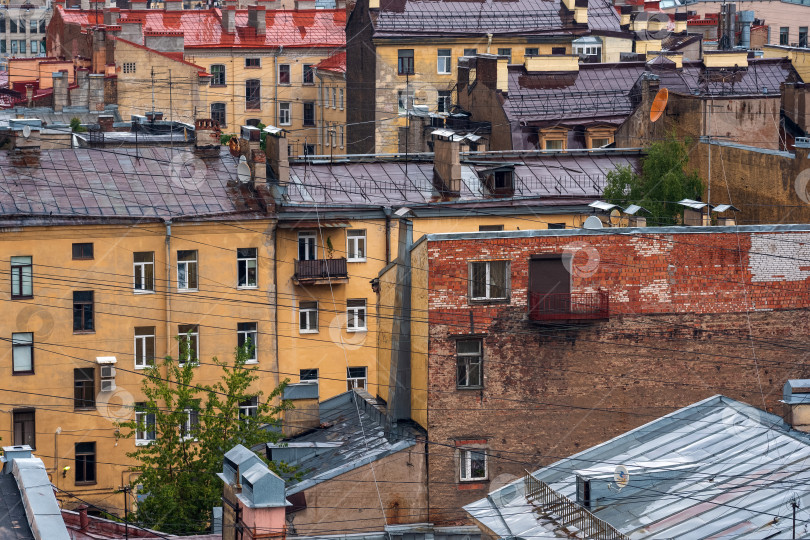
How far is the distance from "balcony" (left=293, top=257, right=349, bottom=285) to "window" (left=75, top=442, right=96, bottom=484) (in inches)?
293

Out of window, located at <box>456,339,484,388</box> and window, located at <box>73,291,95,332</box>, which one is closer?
window, located at <box>456,339,484,388</box>

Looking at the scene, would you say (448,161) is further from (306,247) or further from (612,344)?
(612,344)

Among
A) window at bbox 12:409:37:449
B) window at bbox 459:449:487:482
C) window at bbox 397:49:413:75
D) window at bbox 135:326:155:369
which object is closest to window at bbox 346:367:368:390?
window at bbox 135:326:155:369

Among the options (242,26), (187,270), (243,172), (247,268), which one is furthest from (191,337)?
A: (242,26)

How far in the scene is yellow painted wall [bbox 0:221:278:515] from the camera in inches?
1686

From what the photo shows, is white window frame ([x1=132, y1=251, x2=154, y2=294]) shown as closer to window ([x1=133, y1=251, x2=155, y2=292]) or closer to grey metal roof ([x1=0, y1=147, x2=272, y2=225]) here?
window ([x1=133, y1=251, x2=155, y2=292])

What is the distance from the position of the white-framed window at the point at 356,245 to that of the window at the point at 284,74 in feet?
144

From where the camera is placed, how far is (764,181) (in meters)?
42.2

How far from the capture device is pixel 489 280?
1325 inches

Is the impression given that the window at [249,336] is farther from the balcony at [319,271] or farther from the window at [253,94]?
the window at [253,94]

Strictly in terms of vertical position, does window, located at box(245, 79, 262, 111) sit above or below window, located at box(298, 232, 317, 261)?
above

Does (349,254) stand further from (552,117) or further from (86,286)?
(552,117)

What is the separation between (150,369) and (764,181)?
16.7 m

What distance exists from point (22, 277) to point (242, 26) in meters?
49.9
